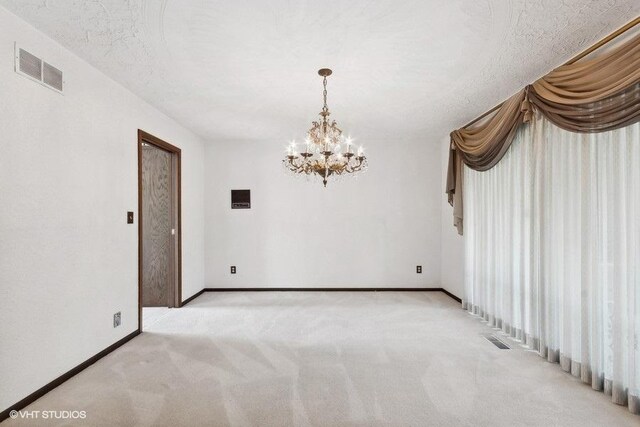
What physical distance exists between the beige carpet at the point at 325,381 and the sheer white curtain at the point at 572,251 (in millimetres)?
246

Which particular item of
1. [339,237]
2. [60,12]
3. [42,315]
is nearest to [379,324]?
[339,237]

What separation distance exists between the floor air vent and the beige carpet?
0.08m

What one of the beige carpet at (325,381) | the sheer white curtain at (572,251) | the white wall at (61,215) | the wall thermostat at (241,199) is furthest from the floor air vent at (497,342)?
the wall thermostat at (241,199)

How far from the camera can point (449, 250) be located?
207 inches

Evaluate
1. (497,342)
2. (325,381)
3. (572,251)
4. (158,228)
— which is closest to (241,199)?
(158,228)

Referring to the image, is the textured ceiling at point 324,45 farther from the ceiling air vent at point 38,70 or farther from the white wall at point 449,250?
the white wall at point 449,250

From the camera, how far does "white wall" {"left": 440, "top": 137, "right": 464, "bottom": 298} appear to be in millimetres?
4887

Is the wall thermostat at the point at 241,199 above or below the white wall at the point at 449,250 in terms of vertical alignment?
above

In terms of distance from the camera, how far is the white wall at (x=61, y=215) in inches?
85.0

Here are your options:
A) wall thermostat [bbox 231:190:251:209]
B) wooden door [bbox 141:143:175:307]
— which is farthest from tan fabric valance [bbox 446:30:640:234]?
wooden door [bbox 141:143:175:307]

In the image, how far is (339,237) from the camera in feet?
18.5

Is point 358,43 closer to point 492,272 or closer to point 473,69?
point 473,69

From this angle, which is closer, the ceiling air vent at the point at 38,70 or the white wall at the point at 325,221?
the ceiling air vent at the point at 38,70

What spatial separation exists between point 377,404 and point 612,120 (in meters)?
2.45
